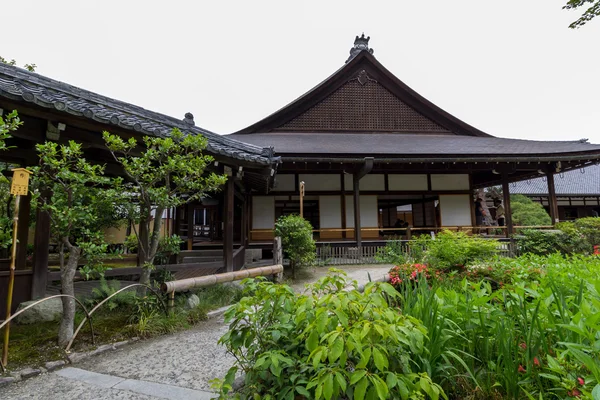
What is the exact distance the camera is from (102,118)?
12.0 ft

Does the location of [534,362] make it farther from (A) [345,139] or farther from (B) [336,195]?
(A) [345,139]

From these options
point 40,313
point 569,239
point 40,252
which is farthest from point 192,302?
point 569,239

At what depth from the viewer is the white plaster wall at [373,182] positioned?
1129 cm

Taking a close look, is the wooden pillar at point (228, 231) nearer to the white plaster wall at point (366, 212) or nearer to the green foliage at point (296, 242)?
the green foliage at point (296, 242)

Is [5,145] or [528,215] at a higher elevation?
[5,145]

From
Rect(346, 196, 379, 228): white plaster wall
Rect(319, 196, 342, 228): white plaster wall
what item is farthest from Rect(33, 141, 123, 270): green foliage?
Rect(346, 196, 379, 228): white plaster wall

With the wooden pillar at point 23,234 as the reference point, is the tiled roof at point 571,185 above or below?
above

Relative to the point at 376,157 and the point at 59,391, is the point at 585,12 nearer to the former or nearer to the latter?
the point at 376,157

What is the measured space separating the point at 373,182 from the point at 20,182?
10199 mm

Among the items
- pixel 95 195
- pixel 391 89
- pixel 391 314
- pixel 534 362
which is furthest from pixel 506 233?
pixel 95 195

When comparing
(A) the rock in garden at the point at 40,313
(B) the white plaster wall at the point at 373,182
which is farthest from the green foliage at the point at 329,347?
(B) the white plaster wall at the point at 373,182

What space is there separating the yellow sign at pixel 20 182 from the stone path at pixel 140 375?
1.67m

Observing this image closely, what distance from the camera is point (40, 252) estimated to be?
152 inches

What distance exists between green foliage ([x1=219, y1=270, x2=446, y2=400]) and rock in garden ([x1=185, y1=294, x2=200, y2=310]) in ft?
9.76
